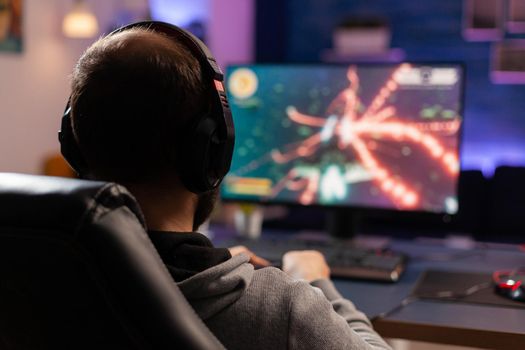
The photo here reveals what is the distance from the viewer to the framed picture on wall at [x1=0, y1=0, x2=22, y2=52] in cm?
378

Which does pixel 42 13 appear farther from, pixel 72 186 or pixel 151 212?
pixel 72 186

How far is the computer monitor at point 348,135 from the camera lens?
188 centimetres

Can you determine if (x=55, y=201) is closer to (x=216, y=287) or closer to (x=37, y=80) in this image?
(x=216, y=287)

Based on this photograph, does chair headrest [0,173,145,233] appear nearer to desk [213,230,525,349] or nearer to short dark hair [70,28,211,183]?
short dark hair [70,28,211,183]

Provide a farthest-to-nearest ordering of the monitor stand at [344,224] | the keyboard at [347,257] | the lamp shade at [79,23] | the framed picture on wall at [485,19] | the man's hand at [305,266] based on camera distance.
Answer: the framed picture on wall at [485,19], the lamp shade at [79,23], the monitor stand at [344,224], the keyboard at [347,257], the man's hand at [305,266]

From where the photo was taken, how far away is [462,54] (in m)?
4.58

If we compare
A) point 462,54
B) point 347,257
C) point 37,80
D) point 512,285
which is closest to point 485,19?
point 462,54

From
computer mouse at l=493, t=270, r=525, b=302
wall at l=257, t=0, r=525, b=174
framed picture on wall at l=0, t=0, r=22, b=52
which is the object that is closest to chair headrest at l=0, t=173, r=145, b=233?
computer mouse at l=493, t=270, r=525, b=302

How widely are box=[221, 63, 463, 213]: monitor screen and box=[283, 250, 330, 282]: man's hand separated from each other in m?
0.46

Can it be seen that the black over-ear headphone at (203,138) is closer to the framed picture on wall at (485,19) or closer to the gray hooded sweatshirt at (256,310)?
the gray hooded sweatshirt at (256,310)

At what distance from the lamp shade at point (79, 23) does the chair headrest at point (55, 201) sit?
350cm

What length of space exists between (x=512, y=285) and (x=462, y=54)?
334 cm

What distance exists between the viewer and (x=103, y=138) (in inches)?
34.4

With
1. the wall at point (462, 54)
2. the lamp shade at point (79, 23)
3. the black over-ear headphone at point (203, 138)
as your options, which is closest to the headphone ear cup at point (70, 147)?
the black over-ear headphone at point (203, 138)
